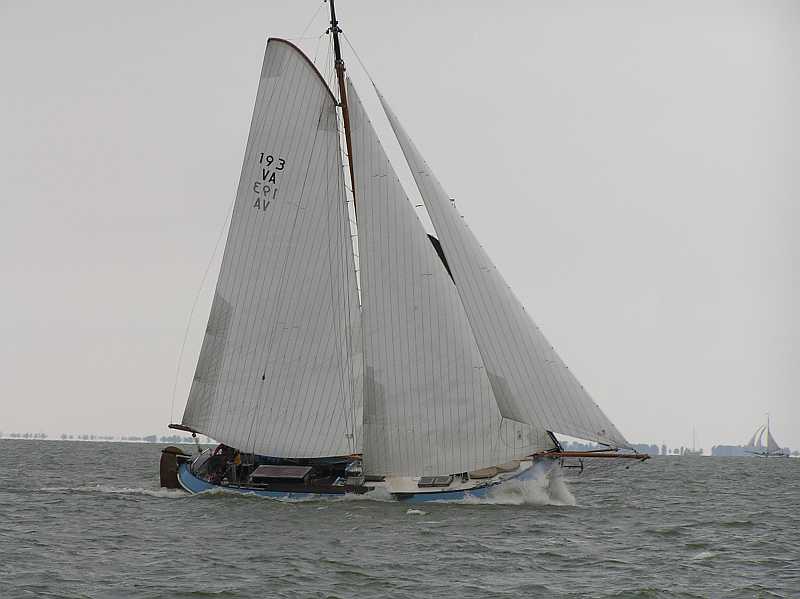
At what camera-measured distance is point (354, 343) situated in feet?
135

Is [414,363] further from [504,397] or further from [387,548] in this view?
[387,548]

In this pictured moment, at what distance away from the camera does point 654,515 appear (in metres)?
42.5

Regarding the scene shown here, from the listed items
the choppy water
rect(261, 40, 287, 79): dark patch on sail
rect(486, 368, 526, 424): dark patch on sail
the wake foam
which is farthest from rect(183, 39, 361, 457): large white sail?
rect(486, 368, 526, 424): dark patch on sail

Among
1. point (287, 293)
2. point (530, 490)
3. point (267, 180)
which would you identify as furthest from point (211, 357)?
point (530, 490)

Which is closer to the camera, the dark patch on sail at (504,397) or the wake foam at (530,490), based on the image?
the dark patch on sail at (504,397)

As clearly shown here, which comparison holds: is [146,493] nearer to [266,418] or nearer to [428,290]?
[266,418]

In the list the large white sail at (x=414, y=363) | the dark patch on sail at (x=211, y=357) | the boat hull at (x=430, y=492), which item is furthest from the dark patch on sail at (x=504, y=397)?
the dark patch on sail at (x=211, y=357)

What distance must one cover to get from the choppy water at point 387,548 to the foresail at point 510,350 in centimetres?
345

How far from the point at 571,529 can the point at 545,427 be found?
11.8ft

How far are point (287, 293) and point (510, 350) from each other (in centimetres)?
925

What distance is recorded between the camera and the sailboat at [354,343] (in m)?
38.4

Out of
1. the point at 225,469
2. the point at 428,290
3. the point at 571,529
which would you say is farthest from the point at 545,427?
the point at 225,469

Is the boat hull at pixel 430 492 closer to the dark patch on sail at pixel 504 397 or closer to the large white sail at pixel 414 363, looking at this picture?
the large white sail at pixel 414 363

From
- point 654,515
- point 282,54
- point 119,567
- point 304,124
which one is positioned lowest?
point 119,567
